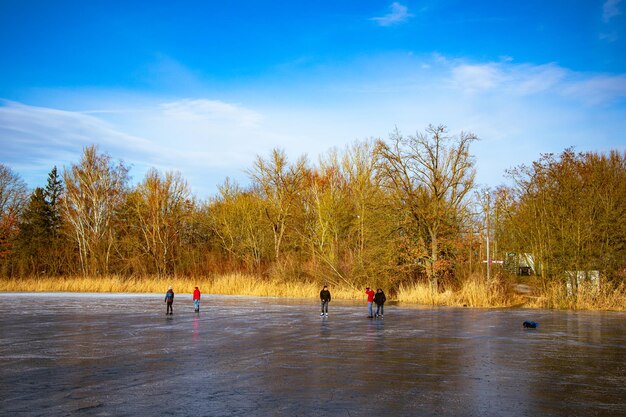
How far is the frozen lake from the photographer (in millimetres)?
7797

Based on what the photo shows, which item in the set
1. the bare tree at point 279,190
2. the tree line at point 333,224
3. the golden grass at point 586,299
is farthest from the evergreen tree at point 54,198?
the golden grass at point 586,299

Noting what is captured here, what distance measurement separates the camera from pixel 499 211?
40.0 metres

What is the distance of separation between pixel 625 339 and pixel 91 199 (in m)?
52.7

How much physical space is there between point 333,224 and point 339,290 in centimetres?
1074

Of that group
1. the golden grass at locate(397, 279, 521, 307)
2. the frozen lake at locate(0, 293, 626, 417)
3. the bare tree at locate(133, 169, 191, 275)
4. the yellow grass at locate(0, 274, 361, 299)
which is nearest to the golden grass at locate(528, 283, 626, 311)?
the golden grass at locate(397, 279, 521, 307)

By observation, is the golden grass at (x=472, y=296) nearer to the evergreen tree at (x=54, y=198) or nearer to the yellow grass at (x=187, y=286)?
the yellow grass at (x=187, y=286)

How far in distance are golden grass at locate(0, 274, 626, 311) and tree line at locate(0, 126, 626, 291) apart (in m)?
1.30

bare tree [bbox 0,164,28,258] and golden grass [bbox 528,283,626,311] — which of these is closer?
golden grass [bbox 528,283,626,311]

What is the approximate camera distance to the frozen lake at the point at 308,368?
780cm

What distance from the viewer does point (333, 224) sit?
1917 inches

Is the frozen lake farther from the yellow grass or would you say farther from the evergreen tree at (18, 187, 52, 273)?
the evergreen tree at (18, 187, 52, 273)

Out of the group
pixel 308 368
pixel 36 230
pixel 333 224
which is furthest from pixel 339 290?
pixel 36 230

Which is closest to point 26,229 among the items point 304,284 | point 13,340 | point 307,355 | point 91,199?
point 91,199

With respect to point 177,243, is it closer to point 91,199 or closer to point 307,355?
point 91,199
